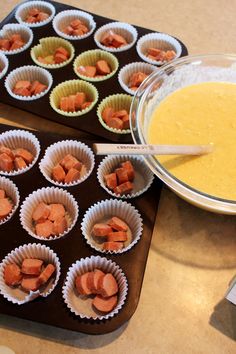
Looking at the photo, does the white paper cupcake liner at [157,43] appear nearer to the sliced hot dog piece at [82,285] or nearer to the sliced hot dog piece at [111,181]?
the sliced hot dog piece at [111,181]

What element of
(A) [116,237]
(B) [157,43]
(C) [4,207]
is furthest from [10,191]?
(B) [157,43]

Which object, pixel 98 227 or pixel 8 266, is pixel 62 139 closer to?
pixel 98 227

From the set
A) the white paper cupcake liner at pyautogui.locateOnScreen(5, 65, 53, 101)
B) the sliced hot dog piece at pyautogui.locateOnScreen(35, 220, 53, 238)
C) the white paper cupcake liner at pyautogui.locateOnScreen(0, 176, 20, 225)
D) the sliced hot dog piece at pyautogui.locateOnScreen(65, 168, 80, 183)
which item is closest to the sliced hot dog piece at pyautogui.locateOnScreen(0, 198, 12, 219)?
the white paper cupcake liner at pyautogui.locateOnScreen(0, 176, 20, 225)

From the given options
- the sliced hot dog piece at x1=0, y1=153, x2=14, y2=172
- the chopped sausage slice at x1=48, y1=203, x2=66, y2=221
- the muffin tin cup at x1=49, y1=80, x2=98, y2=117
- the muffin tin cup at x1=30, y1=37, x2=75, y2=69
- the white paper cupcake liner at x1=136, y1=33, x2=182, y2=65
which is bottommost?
the chopped sausage slice at x1=48, y1=203, x2=66, y2=221

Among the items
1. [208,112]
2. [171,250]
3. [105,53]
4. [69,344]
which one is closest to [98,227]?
[171,250]

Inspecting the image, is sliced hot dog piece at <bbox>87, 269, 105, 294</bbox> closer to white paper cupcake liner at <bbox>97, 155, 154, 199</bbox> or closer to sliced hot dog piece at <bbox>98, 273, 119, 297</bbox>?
sliced hot dog piece at <bbox>98, 273, 119, 297</bbox>

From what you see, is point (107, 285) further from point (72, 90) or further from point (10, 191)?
point (72, 90)
